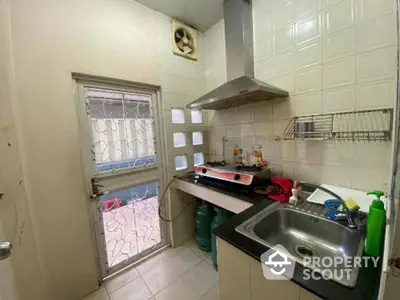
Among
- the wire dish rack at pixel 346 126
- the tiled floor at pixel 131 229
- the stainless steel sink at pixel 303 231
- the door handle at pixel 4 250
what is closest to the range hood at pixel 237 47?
the wire dish rack at pixel 346 126

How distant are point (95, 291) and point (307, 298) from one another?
1643mm

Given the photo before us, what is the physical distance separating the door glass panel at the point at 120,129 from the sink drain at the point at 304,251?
1362mm

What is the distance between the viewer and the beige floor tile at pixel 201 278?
1408mm

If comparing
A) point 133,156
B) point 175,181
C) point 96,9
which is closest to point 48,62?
point 96,9

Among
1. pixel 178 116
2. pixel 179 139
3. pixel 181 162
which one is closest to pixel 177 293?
pixel 181 162

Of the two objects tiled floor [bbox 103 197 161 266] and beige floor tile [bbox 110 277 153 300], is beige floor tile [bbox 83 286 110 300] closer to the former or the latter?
beige floor tile [bbox 110 277 153 300]

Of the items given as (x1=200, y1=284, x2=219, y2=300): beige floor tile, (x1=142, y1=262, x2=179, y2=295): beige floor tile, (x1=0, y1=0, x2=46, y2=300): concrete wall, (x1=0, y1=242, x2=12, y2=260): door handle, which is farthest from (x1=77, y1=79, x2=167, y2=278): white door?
(x1=0, y1=242, x2=12, y2=260): door handle

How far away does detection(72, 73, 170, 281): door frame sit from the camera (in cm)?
134

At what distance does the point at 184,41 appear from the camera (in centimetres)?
185

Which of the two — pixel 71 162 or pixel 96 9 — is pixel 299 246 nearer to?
pixel 71 162

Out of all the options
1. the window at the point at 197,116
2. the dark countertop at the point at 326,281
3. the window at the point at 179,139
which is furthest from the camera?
the window at the point at 197,116

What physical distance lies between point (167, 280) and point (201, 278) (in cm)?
29

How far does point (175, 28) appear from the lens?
5.80 feet

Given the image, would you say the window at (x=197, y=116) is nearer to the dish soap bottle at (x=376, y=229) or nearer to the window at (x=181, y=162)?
the window at (x=181, y=162)
